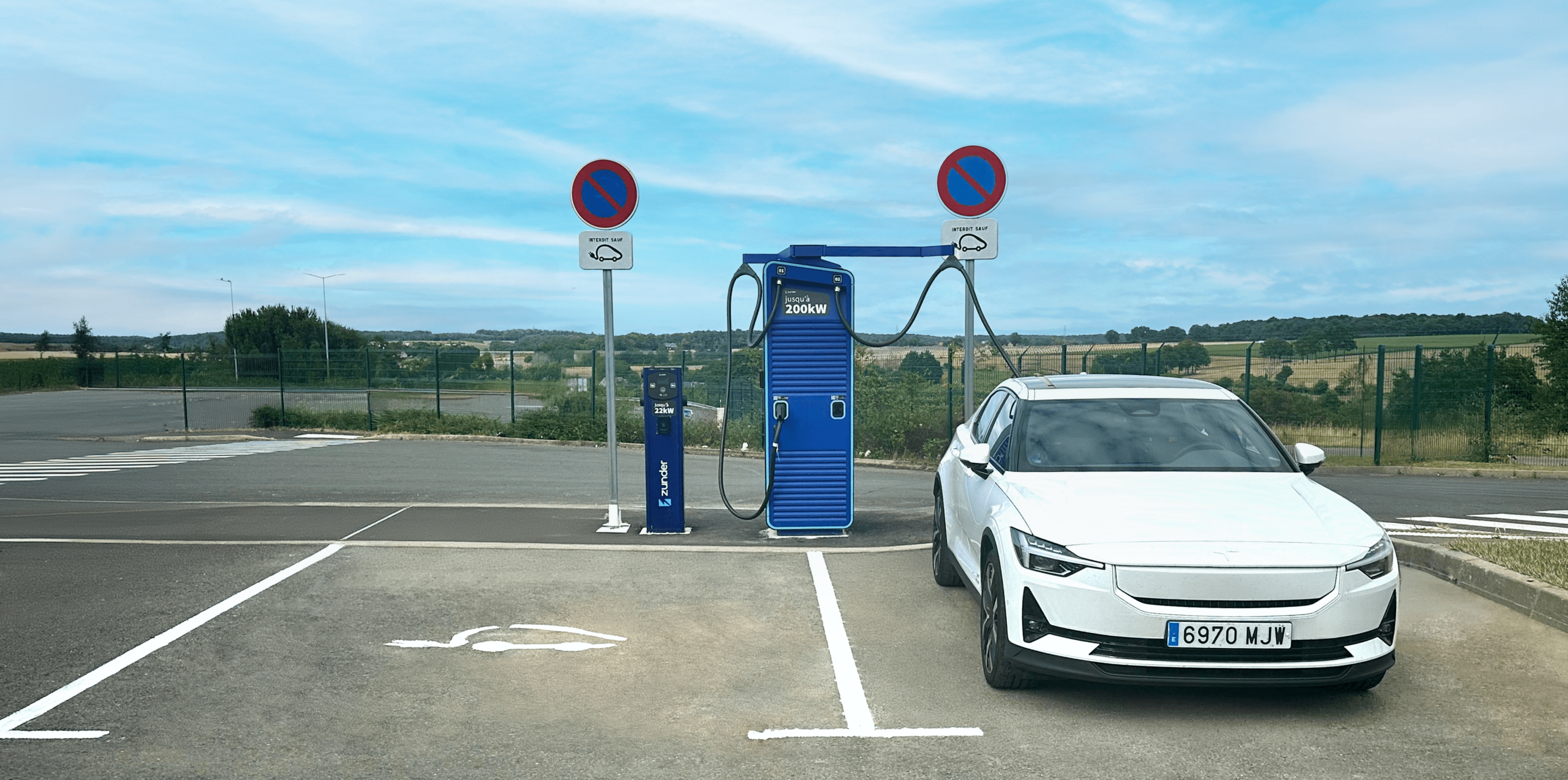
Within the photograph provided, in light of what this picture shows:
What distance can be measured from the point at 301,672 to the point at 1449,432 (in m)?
20.3

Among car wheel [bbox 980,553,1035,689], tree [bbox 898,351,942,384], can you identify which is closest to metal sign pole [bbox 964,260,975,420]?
car wheel [bbox 980,553,1035,689]

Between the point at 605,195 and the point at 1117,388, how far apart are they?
4.90 metres

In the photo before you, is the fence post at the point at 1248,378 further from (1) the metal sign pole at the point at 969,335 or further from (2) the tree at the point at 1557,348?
(1) the metal sign pole at the point at 969,335

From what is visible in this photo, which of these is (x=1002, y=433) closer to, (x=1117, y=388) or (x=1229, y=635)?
(x=1117, y=388)

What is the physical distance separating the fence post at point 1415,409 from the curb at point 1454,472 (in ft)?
6.29

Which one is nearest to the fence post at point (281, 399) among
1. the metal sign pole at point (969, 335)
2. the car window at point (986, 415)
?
the metal sign pole at point (969, 335)

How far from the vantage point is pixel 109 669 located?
5508 millimetres

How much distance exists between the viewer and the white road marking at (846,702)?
181 inches

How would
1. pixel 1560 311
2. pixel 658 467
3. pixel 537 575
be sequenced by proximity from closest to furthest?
1. pixel 537 575
2. pixel 658 467
3. pixel 1560 311

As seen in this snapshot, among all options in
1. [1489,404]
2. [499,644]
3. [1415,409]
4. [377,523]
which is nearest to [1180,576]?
[499,644]

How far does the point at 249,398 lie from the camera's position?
31.1m

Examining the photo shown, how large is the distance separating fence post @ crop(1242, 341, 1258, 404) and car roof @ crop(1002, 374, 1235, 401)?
14.1 metres

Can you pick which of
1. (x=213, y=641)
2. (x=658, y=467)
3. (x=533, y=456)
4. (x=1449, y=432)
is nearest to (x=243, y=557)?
(x=213, y=641)

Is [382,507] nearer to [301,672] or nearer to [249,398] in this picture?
[301,672]
